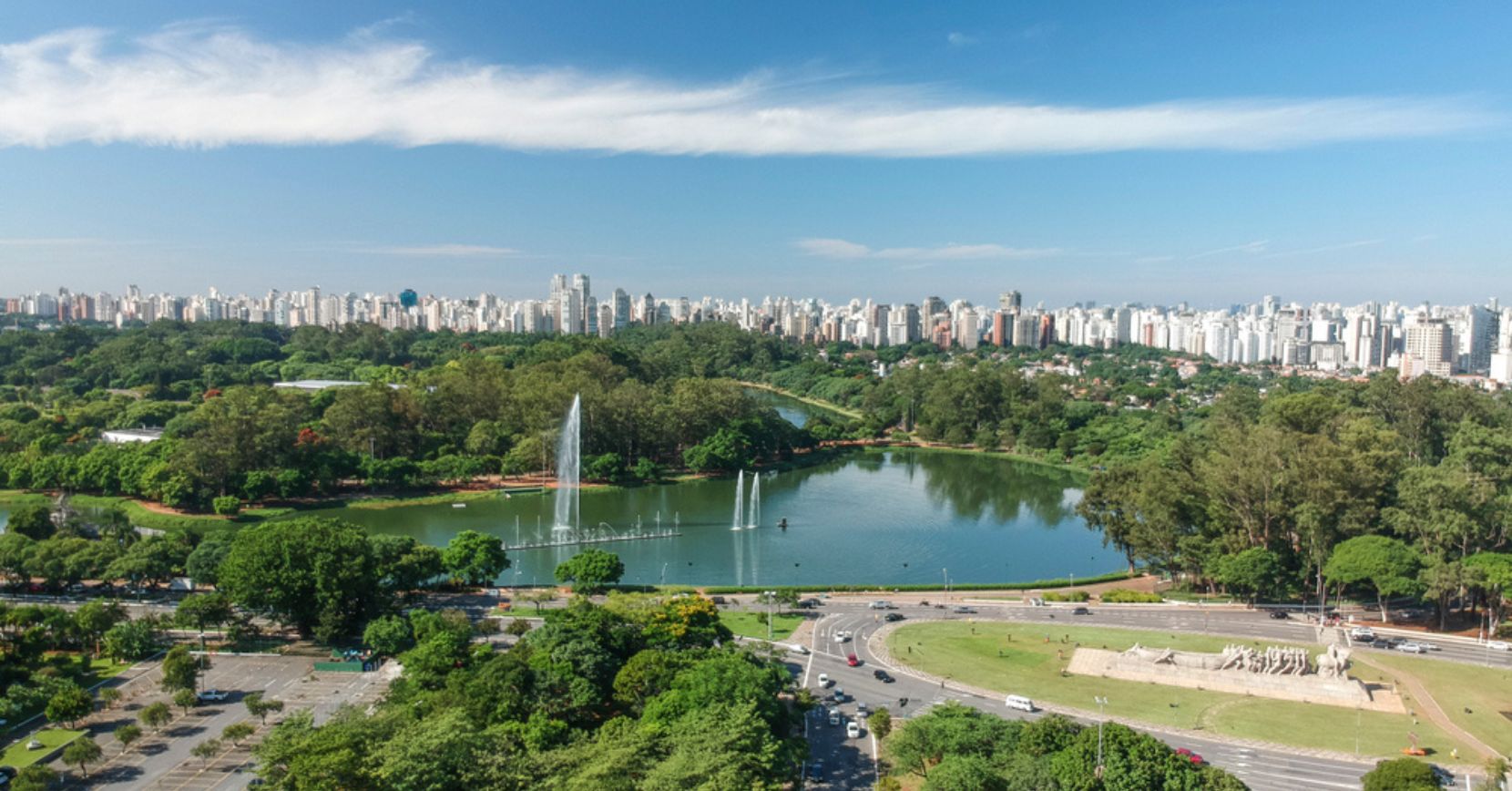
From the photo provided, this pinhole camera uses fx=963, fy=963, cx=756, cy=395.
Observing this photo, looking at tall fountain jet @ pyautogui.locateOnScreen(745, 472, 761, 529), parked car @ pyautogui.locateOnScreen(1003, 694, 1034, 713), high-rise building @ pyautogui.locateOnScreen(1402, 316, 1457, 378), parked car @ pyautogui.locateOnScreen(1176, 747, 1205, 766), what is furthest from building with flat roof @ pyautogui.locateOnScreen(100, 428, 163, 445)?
high-rise building @ pyautogui.locateOnScreen(1402, 316, 1457, 378)

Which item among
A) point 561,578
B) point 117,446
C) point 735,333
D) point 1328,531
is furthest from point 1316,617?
point 735,333

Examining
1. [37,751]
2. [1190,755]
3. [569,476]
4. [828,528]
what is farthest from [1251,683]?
[569,476]

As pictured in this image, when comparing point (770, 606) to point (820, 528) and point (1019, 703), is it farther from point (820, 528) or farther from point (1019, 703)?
point (820, 528)

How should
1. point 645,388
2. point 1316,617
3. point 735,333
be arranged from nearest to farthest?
1. point 1316,617
2. point 645,388
3. point 735,333

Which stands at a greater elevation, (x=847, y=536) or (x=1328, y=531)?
(x=1328, y=531)

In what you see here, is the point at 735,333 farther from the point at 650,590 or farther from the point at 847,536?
the point at 650,590

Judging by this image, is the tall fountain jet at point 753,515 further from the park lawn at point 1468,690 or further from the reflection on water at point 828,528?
the park lawn at point 1468,690
